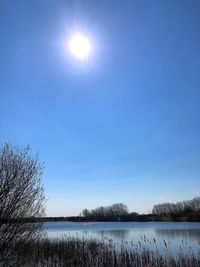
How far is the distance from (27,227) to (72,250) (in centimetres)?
867

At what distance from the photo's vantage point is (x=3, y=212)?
8.02 metres

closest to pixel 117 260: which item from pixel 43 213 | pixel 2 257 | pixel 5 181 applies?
pixel 43 213

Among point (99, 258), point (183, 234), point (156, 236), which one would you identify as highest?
point (183, 234)

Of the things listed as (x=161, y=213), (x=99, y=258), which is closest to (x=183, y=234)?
(x=99, y=258)

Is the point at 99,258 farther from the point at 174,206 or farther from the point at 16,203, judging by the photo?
the point at 174,206

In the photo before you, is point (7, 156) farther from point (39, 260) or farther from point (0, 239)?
point (39, 260)

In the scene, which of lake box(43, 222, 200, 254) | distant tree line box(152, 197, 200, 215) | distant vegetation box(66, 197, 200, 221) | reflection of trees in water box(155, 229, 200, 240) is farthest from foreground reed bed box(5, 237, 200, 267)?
distant tree line box(152, 197, 200, 215)

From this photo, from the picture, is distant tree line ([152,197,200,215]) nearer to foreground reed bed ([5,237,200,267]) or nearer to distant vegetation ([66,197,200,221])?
distant vegetation ([66,197,200,221])

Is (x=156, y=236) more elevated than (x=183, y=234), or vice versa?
(x=183, y=234)

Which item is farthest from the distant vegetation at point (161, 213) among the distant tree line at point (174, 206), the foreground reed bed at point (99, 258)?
the foreground reed bed at point (99, 258)

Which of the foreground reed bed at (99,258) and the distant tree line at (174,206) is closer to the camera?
the foreground reed bed at (99,258)

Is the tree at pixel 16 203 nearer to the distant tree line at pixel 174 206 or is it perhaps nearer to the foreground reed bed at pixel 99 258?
the foreground reed bed at pixel 99 258

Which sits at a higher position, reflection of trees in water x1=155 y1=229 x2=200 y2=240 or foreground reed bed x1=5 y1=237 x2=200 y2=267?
reflection of trees in water x1=155 y1=229 x2=200 y2=240

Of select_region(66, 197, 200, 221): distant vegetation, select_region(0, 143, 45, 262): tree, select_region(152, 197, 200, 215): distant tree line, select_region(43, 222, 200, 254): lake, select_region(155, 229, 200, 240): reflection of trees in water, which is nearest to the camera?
select_region(0, 143, 45, 262): tree
